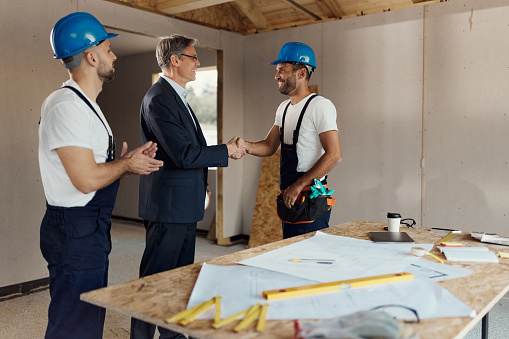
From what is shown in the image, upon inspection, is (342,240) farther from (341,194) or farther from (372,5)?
(372,5)

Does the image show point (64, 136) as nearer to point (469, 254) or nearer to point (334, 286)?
point (334, 286)

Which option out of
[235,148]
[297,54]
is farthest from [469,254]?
[297,54]

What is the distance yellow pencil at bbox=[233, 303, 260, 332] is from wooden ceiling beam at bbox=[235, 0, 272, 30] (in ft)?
16.9

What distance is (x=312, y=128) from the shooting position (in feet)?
9.62

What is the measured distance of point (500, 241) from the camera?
2.13 meters

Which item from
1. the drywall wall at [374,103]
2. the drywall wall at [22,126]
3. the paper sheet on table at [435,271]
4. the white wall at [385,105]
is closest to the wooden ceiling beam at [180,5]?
the white wall at [385,105]

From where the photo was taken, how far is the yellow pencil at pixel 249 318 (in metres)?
1.10

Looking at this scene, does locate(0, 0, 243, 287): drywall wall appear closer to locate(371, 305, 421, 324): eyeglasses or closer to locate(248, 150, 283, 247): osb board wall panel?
locate(248, 150, 283, 247): osb board wall panel

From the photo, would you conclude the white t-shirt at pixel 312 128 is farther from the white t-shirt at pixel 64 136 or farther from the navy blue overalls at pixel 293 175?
the white t-shirt at pixel 64 136

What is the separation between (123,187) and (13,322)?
476cm

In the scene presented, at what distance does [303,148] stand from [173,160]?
0.90 m

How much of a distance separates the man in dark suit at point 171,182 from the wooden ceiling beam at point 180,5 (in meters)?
2.32

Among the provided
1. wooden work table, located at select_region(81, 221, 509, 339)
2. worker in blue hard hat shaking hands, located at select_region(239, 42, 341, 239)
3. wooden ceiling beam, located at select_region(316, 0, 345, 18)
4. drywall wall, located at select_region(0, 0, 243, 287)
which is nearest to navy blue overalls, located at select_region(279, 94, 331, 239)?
worker in blue hard hat shaking hands, located at select_region(239, 42, 341, 239)

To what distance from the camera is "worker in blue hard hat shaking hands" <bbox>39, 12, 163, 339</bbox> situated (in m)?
1.75
